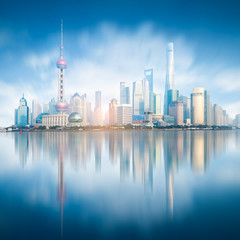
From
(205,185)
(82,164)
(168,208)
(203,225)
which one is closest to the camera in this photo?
(203,225)

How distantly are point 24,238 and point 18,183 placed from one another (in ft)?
23.8

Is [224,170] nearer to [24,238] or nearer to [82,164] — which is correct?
[82,164]

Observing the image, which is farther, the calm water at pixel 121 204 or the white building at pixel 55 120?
the white building at pixel 55 120

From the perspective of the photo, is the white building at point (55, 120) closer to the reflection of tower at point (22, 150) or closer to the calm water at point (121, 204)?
the reflection of tower at point (22, 150)

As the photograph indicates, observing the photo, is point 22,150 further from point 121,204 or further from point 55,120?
point 55,120

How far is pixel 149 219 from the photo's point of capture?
7.81m

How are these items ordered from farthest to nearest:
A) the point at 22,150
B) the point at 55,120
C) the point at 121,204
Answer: the point at 55,120
the point at 22,150
the point at 121,204

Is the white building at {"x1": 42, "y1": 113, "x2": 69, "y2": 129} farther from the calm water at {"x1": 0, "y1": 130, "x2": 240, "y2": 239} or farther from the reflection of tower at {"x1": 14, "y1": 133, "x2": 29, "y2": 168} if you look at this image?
the calm water at {"x1": 0, "y1": 130, "x2": 240, "y2": 239}

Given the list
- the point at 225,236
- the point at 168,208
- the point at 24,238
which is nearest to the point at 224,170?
the point at 168,208

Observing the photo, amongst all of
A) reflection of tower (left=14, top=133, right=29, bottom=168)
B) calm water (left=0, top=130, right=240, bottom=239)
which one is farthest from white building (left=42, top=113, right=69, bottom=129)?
calm water (left=0, top=130, right=240, bottom=239)

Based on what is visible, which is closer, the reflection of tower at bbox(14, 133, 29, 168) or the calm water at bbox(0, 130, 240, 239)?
the calm water at bbox(0, 130, 240, 239)

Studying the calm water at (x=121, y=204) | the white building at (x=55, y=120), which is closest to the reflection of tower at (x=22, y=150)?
the calm water at (x=121, y=204)

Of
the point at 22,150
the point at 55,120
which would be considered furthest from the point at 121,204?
the point at 55,120

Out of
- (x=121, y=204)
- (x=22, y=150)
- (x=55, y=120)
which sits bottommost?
(x=22, y=150)
